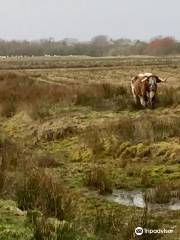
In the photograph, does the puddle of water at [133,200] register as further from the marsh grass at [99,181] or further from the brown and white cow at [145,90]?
the brown and white cow at [145,90]

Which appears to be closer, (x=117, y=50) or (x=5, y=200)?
(x=5, y=200)

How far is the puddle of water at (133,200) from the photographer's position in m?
8.97

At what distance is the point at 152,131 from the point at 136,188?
3.46 meters

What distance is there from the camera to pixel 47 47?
402 feet

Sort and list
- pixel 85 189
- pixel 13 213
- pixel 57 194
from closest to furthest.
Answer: pixel 13 213, pixel 57 194, pixel 85 189

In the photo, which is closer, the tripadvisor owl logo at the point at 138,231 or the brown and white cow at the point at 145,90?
the tripadvisor owl logo at the point at 138,231

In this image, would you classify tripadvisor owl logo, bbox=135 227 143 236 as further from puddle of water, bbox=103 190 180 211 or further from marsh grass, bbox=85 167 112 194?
marsh grass, bbox=85 167 112 194

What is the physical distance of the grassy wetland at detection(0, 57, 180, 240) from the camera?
7.01 m

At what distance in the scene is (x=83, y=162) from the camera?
1264 cm

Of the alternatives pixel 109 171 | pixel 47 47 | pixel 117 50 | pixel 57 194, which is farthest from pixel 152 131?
pixel 47 47

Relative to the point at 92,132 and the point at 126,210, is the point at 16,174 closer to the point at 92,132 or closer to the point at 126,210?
the point at 126,210

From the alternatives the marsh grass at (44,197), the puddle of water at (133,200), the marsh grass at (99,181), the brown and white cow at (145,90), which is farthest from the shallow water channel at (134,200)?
the brown and white cow at (145,90)

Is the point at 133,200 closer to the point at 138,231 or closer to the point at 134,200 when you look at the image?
the point at 134,200

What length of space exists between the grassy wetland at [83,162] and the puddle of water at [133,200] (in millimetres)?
66
